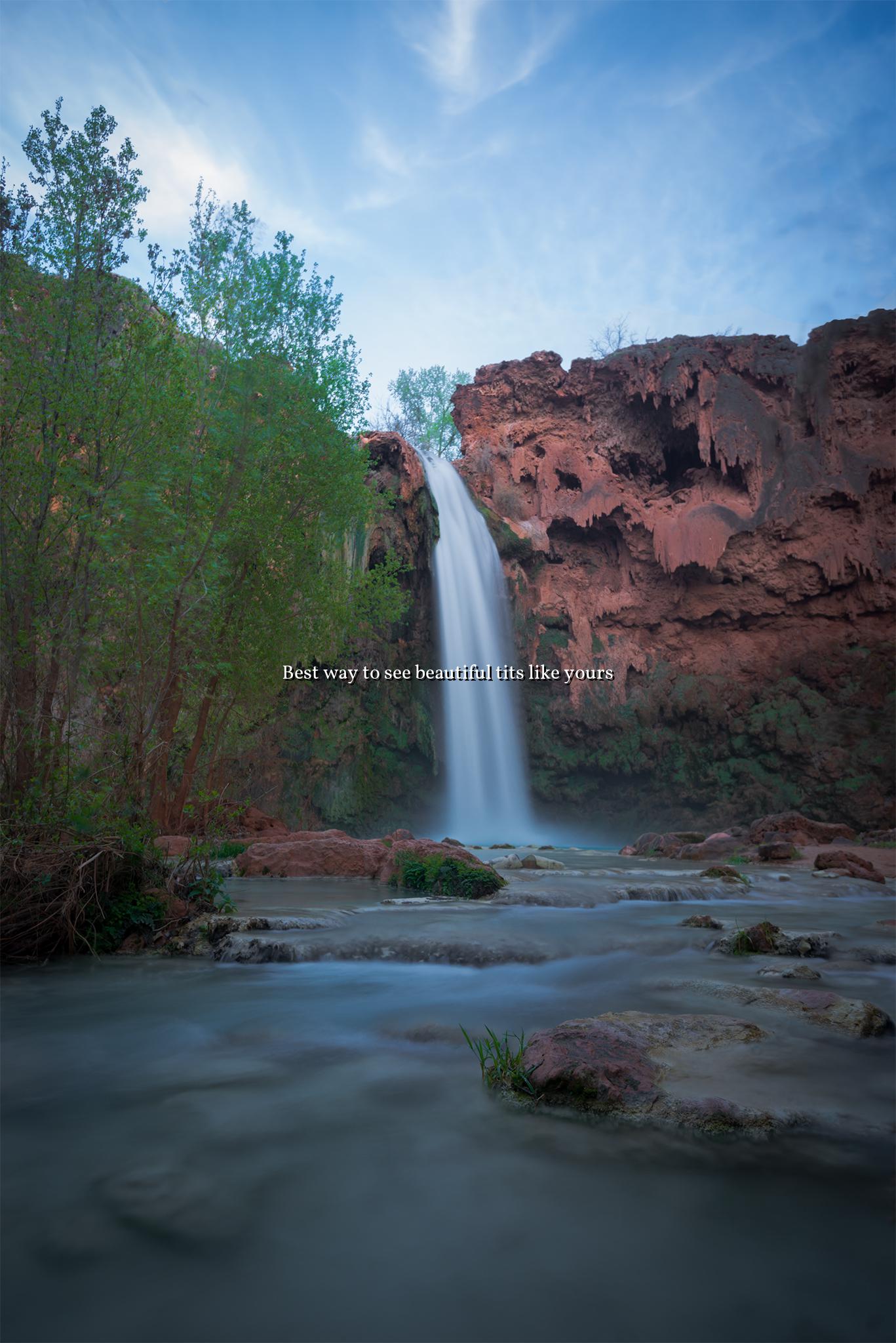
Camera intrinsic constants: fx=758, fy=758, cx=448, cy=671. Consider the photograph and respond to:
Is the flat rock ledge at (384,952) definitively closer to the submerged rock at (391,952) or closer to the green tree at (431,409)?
the submerged rock at (391,952)

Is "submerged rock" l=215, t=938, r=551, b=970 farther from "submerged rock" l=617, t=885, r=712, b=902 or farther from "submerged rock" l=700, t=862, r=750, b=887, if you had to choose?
"submerged rock" l=700, t=862, r=750, b=887

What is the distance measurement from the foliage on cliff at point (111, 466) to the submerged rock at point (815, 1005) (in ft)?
14.0

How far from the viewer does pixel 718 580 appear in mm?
27734

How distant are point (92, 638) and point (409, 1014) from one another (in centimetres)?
394

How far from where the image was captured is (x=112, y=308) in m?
6.31

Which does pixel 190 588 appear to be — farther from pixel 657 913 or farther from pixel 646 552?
pixel 646 552

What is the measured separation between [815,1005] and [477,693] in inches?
936

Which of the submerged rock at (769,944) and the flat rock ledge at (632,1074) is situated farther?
the submerged rock at (769,944)

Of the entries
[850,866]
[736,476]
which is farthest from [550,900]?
[736,476]

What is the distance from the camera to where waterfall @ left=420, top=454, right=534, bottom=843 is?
27141 mm

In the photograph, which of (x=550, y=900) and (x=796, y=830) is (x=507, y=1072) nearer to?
(x=550, y=900)

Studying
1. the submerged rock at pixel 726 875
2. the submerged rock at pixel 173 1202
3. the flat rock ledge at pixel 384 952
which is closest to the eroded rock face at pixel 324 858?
the submerged rock at pixel 726 875

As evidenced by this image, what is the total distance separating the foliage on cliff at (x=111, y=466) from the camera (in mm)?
5676

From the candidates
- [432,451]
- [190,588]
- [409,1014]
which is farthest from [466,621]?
[409,1014]
